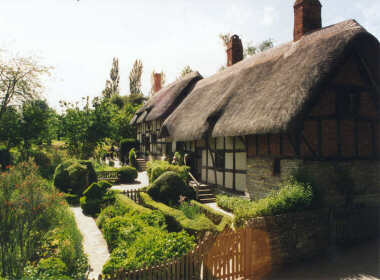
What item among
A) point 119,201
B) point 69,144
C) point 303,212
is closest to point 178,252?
point 303,212

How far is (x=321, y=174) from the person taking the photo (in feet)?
31.3

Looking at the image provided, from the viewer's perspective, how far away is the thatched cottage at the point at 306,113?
9188 mm

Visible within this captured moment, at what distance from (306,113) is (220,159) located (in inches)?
224

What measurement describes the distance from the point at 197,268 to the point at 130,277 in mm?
1462

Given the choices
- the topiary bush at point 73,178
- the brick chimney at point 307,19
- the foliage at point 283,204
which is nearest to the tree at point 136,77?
the topiary bush at point 73,178

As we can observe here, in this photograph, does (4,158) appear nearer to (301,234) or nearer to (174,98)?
(174,98)

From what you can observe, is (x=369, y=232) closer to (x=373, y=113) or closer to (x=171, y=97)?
(x=373, y=113)

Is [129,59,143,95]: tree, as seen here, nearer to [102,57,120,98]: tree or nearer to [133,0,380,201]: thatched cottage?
[102,57,120,98]: tree

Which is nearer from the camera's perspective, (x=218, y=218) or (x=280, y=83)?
(x=218, y=218)

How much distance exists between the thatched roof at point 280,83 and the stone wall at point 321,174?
1.59 meters

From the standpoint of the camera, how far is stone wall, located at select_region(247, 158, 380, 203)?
371 inches

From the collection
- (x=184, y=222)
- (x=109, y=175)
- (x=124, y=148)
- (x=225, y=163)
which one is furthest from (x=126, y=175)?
(x=184, y=222)

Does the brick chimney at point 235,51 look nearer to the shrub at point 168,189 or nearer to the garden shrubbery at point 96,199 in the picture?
the shrub at point 168,189

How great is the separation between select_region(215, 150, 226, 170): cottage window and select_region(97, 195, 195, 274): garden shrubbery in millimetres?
5206
